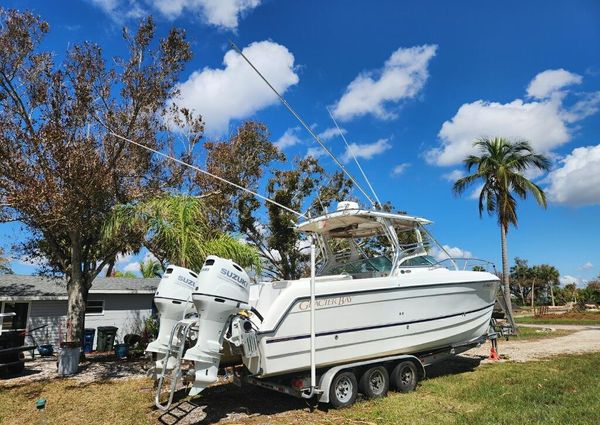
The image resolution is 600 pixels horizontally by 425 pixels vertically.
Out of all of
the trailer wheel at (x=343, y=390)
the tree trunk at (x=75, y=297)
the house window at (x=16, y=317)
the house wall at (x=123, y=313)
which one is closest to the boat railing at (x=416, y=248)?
the trailer wheel at (x=343, y=390)

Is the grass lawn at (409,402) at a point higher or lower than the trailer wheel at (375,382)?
lower

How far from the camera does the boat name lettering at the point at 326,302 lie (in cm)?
709

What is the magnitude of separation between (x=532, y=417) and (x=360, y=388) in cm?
267

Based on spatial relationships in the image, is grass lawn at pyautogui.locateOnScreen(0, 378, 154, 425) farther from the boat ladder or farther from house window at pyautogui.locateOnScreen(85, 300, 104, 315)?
house window at pyautogui.locateOnScreen(85, 300, 104, 315)

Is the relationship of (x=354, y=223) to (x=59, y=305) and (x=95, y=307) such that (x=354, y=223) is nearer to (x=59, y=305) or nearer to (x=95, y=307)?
(x=95, y=307)

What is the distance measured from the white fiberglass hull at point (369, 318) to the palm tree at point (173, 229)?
4.02 m

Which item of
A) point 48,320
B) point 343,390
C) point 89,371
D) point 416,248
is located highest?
point 416,248

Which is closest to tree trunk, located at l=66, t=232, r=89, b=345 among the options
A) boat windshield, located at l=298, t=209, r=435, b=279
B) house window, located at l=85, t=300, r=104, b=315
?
boat windshield, located at l=298, t=209, r=435, b=279

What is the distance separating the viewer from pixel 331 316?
290 inches

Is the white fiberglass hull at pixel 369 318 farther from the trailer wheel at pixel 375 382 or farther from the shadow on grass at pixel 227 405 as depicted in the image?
the shadow on grass at pixel 227 405

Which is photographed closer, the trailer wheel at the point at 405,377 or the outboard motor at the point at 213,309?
the outboard motor at the point at 213,309

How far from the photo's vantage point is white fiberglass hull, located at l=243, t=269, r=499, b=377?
693cm

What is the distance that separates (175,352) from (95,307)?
532 inches

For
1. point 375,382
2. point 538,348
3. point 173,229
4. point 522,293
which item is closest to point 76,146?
point 173,229
